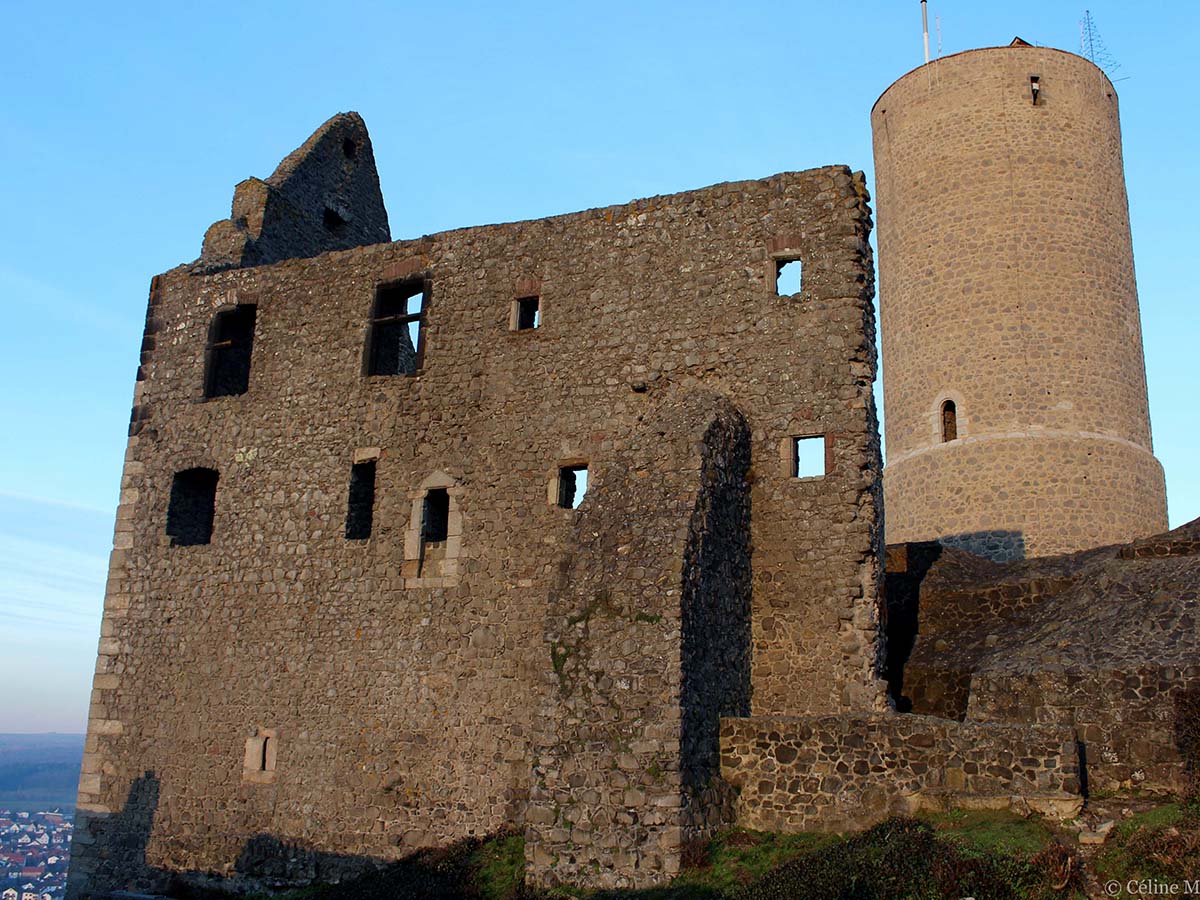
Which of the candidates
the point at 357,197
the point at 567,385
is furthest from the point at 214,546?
the point at 357,197

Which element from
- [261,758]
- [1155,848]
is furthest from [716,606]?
[261,758]

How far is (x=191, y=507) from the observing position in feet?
49.4

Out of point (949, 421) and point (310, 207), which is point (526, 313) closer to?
→ point (310, 207)

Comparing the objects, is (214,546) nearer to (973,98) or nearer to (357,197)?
(357,197)

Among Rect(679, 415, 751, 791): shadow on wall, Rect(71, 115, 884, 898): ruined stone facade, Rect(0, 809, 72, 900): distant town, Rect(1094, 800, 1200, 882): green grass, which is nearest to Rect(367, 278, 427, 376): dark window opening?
Rect(71, 115, 884, 898): ruined stone facade

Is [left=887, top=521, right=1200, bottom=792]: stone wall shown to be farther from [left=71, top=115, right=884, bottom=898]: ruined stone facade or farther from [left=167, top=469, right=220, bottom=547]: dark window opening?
[left=167, top=469, right=220, bottom=547]: dark window opening

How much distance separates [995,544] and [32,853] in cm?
4204

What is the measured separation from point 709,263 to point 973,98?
11123mm

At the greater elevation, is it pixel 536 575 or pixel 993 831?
pixel 536 575

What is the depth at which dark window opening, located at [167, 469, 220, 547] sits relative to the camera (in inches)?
582

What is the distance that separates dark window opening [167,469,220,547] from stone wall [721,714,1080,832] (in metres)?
8.57

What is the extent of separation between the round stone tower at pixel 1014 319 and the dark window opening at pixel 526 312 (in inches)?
384

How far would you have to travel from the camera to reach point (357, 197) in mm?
18172

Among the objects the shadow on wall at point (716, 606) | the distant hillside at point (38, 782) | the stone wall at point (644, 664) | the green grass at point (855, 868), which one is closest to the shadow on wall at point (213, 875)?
the green grass at point (855, 868)
